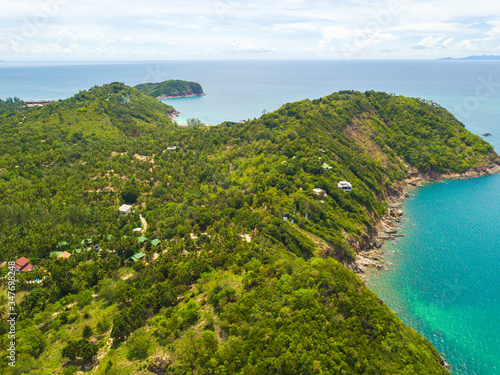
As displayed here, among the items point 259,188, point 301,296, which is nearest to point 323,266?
point 301,296

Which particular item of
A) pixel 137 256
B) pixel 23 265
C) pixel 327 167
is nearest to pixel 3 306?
pixel 23 265

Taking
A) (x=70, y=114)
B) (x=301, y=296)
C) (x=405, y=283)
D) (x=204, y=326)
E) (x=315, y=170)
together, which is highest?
(x=70, y=114)

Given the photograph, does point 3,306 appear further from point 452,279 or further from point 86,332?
point 452,279

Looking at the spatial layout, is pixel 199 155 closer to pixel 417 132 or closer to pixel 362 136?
pixel 362 136

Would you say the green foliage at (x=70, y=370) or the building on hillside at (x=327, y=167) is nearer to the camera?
the green foliage at (x=70, y=370)

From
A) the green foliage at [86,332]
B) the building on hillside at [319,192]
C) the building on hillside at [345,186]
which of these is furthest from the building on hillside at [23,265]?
the building on hillside at [345,186]

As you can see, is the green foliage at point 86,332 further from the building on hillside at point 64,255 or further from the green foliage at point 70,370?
the building on hillside at point 64,255

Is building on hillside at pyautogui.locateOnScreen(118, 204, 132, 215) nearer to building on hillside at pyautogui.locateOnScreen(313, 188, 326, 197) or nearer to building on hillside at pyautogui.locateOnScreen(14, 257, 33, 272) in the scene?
building on hillside at pyautogui.locateOnScreen(14, 257, 33, 272)
